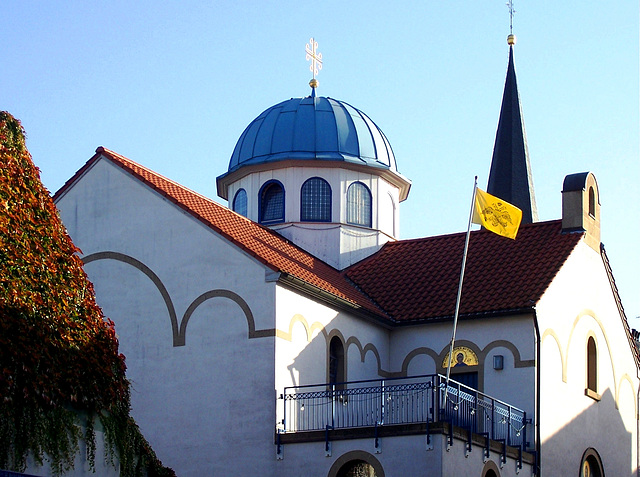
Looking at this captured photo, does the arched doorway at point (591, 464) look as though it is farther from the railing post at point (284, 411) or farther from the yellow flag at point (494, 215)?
the railing post at point (284, 411)

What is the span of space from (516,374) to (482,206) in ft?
13.9

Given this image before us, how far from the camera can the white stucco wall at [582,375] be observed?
29641mm

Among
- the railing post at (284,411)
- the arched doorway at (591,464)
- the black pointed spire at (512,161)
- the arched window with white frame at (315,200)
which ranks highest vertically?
the black pointed spire at (512,161)

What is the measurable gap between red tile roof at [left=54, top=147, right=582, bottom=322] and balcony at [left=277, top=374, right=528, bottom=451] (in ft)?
8.92

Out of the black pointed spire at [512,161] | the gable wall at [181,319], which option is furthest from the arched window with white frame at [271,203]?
the black pointed spire at [512,161]

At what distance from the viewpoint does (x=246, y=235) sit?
2950 cm

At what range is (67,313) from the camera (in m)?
18.5

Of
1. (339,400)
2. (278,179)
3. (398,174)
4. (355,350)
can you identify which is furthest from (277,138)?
(339,400)

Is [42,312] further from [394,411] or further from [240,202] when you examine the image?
[240,202]

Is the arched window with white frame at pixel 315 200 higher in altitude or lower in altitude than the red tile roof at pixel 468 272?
higher

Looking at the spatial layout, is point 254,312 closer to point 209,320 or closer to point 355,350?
point 209,320

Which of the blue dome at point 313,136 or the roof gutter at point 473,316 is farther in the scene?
the blue dome at point 313,136

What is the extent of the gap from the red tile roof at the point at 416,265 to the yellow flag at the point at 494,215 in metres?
1.98

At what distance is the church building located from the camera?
86.5 ft
